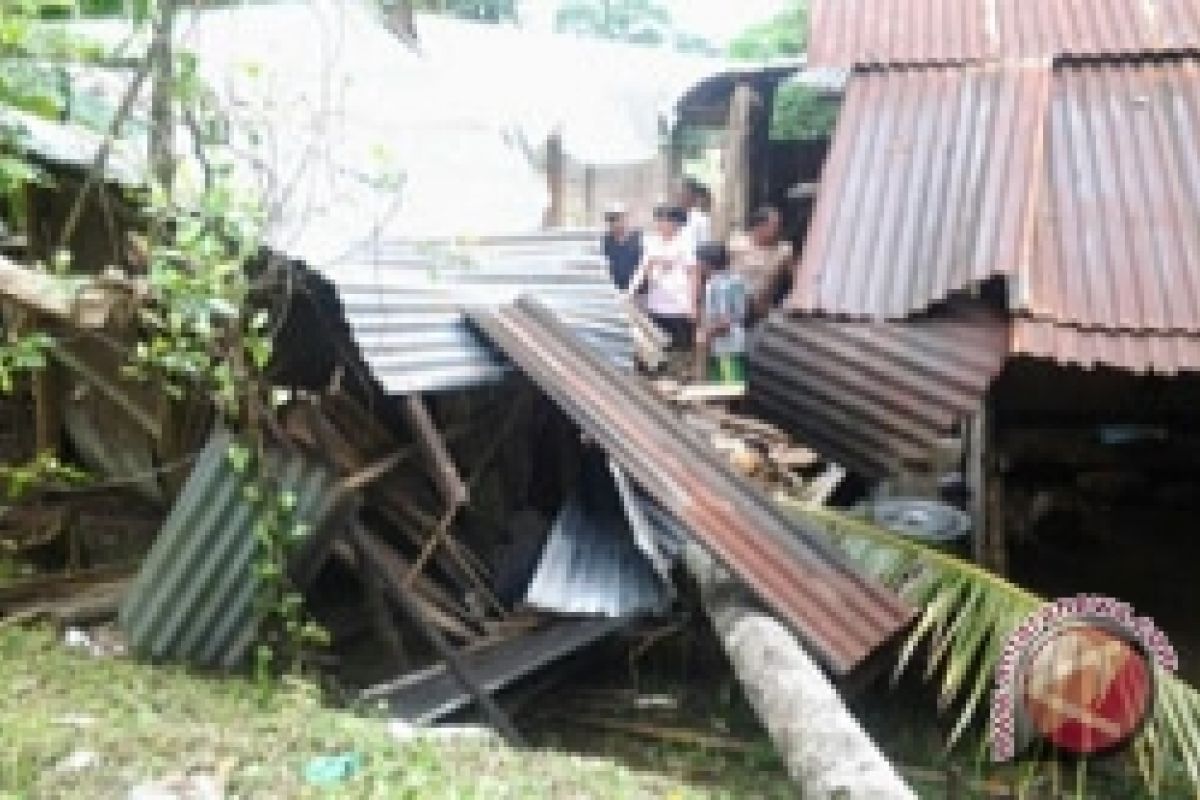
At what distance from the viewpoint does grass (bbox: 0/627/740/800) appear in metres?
3.88

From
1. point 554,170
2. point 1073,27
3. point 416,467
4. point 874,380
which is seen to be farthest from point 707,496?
point 554,170

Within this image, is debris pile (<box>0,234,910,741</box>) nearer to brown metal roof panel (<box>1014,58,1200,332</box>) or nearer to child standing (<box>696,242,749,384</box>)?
brown metal roof panel (<box>1014,58,1200,332</box>)

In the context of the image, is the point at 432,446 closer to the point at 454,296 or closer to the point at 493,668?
the point at 454,296

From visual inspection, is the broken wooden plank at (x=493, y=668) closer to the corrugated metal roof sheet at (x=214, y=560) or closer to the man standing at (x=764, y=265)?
the corrugated metal roof sheet at (x=214, y=560)

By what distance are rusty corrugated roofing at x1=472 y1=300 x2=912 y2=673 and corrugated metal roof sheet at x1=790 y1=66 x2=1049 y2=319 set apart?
1.29 metres

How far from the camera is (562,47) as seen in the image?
46.8 feet

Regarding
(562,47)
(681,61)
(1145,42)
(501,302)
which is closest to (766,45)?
(681,61)

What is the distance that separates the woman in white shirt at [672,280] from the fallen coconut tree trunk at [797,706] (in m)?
5.36

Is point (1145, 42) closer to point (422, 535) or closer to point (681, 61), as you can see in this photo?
point (422, 535)

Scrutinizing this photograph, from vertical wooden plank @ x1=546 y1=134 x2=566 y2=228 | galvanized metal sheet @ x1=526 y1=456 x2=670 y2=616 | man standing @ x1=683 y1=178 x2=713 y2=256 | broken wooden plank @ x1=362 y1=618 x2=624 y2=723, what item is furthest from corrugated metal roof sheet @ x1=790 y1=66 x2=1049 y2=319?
vertical wooden plank @ x1=546 y1=134 x2=566 y2=228

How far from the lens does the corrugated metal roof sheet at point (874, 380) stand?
6.37 meters

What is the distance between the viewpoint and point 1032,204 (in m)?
6.71

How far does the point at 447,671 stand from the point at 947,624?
2.59 m

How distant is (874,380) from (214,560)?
3667 mm
